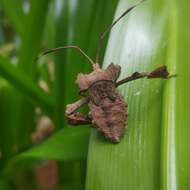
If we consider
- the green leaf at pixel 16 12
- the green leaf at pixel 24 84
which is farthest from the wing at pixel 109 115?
the green leaf at pixel 16 12

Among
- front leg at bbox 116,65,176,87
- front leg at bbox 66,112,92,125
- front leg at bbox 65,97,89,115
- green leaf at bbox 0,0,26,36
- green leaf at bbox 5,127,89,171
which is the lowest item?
green leaf at bbox 5,127,89,171

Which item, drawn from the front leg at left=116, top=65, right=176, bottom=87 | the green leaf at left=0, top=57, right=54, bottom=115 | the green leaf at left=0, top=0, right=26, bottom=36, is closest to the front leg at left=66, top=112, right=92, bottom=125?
the front leg at left=116, top=65, right=176, bottom=87

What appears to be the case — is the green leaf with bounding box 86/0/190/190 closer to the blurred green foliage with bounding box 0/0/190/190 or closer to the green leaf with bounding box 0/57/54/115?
the blurred green foliage with bounding box 0/0/190/190

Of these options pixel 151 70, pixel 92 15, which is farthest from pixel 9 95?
pixel 151 70

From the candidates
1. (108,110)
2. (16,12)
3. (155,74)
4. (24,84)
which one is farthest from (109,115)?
(16,12)

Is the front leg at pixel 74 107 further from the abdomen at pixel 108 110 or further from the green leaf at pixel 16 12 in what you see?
the green leaf at pixel 16 12

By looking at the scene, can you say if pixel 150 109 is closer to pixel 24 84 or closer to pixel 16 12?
pixel 24 84

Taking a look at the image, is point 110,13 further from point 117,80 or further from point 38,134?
point 38,134
